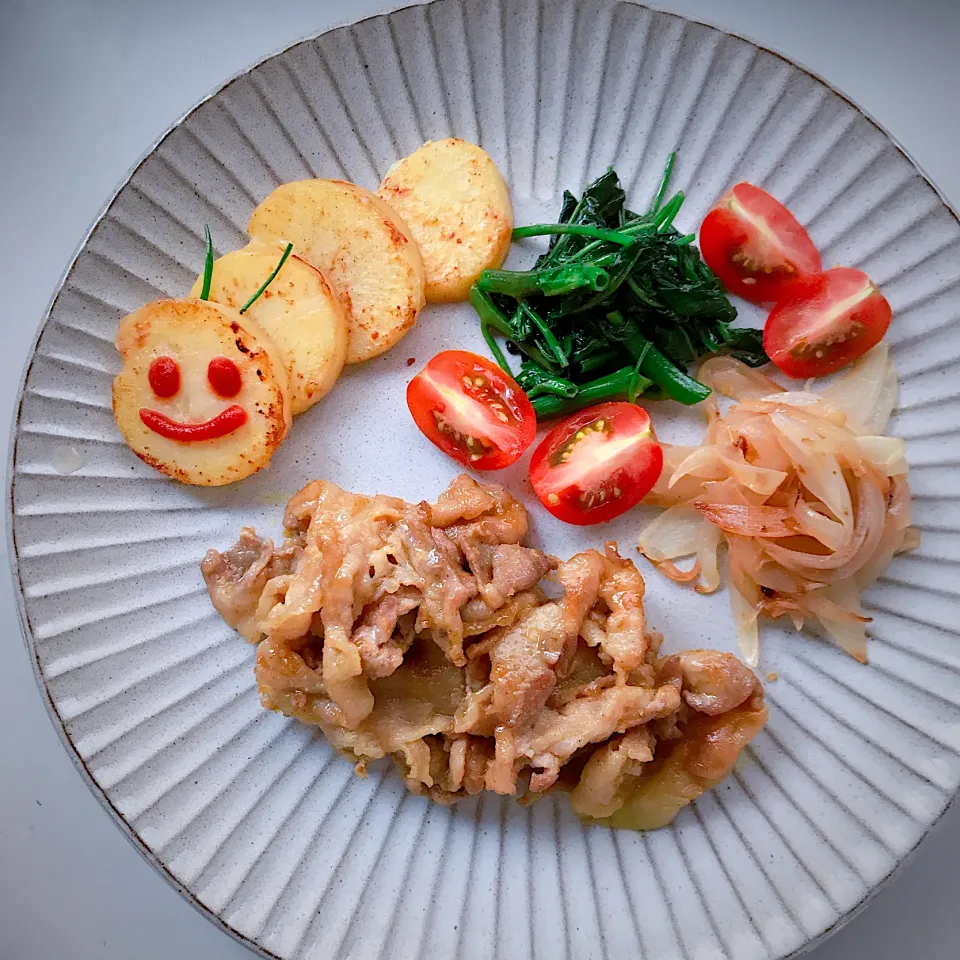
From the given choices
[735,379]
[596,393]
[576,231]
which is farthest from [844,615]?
[576,231]

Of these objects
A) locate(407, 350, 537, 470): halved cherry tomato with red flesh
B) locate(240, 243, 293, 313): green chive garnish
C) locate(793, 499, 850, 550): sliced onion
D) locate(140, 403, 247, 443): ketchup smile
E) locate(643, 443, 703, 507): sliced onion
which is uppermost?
locate(240, 243, 293, 313): green chive garnish

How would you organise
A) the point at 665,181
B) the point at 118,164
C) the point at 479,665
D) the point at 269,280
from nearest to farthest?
the point at 479,665
the point at 269,280
the point at 665,181
the point at 118,164

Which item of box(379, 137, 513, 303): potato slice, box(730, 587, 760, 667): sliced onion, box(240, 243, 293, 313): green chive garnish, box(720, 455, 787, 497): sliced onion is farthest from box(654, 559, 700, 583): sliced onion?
box(240, 243, 293, 313): green chive garnish

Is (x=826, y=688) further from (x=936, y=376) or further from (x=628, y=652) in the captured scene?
(x=936, y=376)

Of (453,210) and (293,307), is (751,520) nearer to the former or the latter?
(453,210)

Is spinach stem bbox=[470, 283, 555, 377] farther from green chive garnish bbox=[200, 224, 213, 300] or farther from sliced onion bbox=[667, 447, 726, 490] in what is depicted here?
green chive garnish bbox=[200, 224, 213, 300]

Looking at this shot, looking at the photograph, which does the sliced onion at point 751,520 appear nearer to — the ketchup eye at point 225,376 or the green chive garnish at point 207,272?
the ketchup eye at point 225,376

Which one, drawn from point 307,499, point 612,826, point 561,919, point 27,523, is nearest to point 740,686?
point 612,826
